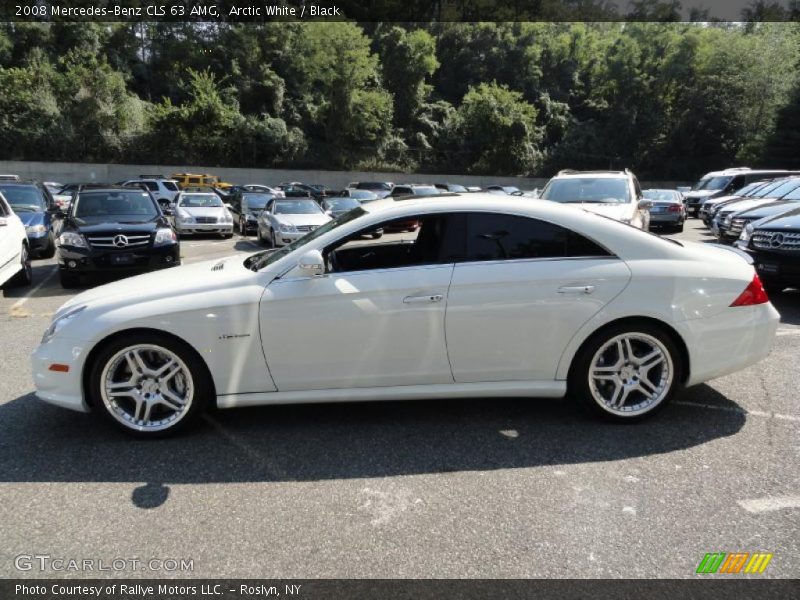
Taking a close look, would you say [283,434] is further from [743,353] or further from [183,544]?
[743,353]

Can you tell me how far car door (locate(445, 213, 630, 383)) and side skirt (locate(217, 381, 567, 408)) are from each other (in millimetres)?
54

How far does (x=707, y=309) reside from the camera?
4121mm

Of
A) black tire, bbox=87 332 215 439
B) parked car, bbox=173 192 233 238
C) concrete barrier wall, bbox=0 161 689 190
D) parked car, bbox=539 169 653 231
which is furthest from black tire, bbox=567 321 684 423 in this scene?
concrete barrier wall, bbox=0 161 689 190

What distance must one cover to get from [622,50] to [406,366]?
64.2m

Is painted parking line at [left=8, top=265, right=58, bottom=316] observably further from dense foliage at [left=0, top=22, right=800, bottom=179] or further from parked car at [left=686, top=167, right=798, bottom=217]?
dense foliage at [left=0, top=22, right=800, bottom=179]

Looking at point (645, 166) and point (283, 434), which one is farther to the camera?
point (645, 166)

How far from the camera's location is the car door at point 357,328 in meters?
3.92

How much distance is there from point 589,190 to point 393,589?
9.37m

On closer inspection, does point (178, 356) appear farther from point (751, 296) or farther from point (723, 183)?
point (723, 183)

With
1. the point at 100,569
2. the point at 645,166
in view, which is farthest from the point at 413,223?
the point at 645,166

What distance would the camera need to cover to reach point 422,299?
3.94 m

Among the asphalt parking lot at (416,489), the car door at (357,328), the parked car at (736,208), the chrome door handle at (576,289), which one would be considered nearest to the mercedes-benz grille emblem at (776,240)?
the asphalt parking lot at (416,489)

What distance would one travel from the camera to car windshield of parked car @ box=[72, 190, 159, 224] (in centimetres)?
1059

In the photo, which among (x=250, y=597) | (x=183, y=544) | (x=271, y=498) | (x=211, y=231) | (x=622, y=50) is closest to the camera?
(x=250, y=597)
